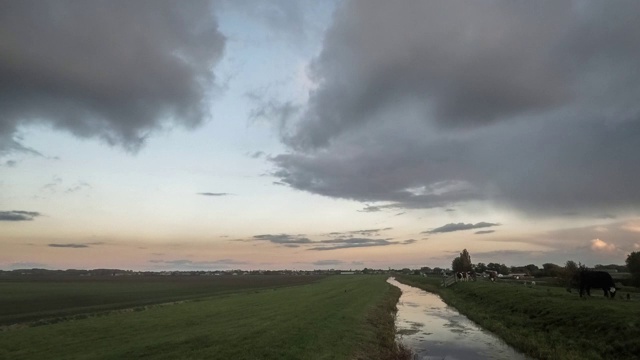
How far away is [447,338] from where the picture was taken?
110ft

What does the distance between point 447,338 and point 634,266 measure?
48509 millimetres

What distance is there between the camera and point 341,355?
23719 millimetres

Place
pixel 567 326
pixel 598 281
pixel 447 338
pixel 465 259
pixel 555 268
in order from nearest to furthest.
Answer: pixel 567 326 < pixel 447 338 < pixel 598 281 < pixel 555 268 < pixel 465 259

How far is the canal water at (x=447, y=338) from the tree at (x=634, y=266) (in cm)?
2975

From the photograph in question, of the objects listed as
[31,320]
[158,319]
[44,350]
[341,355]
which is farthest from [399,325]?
[31,320]

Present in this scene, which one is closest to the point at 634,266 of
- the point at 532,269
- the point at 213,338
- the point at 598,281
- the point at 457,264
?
the point at 598,281

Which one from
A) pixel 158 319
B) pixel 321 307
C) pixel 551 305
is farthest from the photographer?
pixel 321 307

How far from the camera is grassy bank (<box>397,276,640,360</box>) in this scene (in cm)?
2245

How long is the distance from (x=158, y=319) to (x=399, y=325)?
2231 cm

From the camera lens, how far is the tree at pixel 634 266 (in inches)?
2375

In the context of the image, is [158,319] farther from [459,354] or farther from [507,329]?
[507,329]

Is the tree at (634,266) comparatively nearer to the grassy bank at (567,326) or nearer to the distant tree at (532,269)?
the grassy bank at (567,326)

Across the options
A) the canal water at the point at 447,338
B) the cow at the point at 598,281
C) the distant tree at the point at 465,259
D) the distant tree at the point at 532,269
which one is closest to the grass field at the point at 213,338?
the canal water at the point at 447,338

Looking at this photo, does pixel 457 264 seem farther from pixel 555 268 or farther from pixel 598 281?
pixel 598 281
